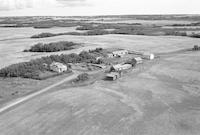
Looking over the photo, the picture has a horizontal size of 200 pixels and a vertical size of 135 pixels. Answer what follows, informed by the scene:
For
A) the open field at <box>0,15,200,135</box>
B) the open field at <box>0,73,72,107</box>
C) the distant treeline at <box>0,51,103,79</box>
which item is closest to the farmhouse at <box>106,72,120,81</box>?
the open field at <box>0,15,200,135</box>

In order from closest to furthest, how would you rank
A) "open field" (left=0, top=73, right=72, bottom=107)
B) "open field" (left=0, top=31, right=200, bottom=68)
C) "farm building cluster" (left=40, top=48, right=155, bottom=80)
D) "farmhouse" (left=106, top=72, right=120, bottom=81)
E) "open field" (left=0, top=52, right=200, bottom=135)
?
"open field" (left=0, top=52, right=200, bottom=135) < "open field" (left=0, top=73, right=72, bottom=107) < "farmhouse" (left=106, top=72, right=120, bottom=81) < "farm building cluster" (left=40, top=48, right=155, bottom=80) < "open field" (left=0, top=31, right=200, bottom=68)

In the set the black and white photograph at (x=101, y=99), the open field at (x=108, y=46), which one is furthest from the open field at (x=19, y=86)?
the open field at (x=108, y=46)

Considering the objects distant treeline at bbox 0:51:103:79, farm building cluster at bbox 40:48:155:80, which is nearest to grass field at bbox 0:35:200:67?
distant treeline at bbox 0:51:103:79

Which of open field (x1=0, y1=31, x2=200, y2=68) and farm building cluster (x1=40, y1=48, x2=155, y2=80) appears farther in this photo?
open field (x1=0, y1=31, x2=200, y2=68)

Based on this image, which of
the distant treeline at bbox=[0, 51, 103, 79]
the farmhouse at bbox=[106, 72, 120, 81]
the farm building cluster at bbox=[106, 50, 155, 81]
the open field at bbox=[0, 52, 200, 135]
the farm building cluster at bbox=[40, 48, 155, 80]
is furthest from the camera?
the farm building cluster at bbox=[40, 48, 155, 80]

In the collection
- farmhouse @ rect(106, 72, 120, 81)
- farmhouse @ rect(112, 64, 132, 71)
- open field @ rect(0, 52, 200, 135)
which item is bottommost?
open field @ rect(0, 52, 200, 135)

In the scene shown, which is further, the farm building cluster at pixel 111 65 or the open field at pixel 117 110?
the farm building cluster at pixel 111 65

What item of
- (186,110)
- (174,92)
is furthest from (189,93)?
(186,110)

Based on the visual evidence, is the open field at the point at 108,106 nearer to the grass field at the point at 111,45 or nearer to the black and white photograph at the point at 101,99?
the black and white photograph at the point at 101,99

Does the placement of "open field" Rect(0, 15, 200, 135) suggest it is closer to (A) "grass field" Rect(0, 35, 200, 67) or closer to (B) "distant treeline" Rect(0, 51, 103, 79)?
(B) "distant treeline" Rect(0, 51, 103, 79)

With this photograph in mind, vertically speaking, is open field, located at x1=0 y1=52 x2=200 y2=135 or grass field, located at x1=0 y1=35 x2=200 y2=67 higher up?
grass field, located at x1=0 y1=35 x2=200 y2=67
